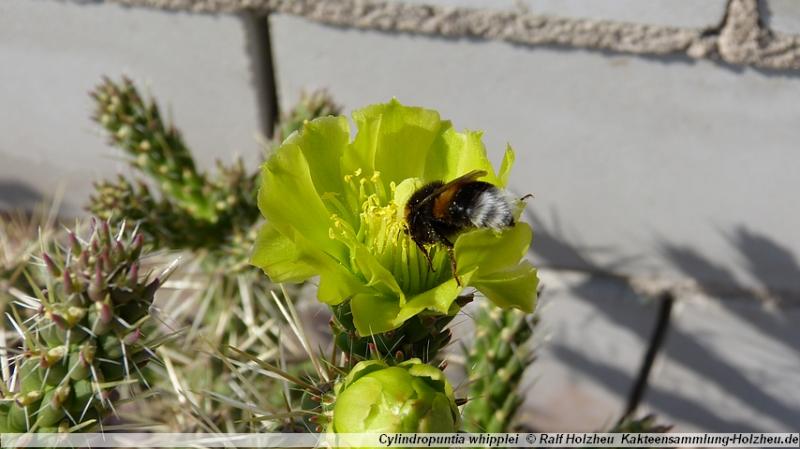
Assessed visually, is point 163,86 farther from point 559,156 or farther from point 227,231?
point 559,156

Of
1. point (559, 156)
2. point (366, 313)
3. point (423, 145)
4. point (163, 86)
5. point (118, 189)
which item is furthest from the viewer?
point (163, 86)

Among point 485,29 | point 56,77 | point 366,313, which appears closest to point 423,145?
point 366,313

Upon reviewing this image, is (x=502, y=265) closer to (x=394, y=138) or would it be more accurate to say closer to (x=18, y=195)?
(x=394, y=138)

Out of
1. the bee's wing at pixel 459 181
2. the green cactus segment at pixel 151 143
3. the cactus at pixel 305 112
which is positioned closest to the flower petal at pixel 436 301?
the bee's wing at pixel 459 181

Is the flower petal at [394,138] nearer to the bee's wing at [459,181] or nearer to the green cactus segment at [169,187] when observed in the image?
the bee's wing at [459,181]

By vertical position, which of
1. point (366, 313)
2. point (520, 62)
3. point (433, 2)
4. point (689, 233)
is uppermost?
point (433, 2)

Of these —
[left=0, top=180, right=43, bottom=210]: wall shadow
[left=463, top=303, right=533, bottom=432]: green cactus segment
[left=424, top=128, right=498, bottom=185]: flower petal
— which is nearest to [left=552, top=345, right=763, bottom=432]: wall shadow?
[left=463, top=303, right=533, bottom=432]: green cactus segment
